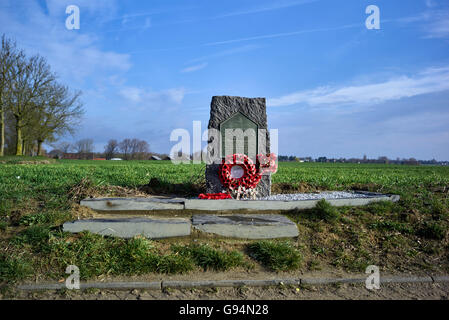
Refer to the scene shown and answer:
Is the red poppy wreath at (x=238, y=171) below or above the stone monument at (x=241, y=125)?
below

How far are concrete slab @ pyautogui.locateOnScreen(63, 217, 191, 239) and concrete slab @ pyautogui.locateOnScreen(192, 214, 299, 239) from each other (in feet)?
1.08

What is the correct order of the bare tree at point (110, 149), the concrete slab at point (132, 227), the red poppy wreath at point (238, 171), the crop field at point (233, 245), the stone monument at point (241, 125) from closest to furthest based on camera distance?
the crop field at point (233, 245), the concrete slab at point (132, 227), the red poppy wreath at point (238, 171), the stone monument at point (241, 125), the bare tree at point (110, 149)

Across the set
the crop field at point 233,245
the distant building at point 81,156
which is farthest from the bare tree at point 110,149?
the crop field at point 233,245

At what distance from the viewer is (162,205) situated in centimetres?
602

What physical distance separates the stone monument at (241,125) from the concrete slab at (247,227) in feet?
6.25

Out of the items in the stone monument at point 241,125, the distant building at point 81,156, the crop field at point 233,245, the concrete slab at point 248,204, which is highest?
the distant building at point 81,156

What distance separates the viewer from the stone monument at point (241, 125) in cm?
Result: 742

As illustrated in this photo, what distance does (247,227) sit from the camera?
17.7 ft

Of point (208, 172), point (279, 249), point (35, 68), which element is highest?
point (35, 68)

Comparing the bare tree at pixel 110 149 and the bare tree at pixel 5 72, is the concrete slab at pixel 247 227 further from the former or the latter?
the bare tree at pixel 110 149

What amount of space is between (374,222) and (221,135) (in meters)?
3.79

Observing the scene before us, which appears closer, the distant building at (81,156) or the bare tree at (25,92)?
the bare tree at (25,92)

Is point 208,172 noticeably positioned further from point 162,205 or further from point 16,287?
point 16,287
